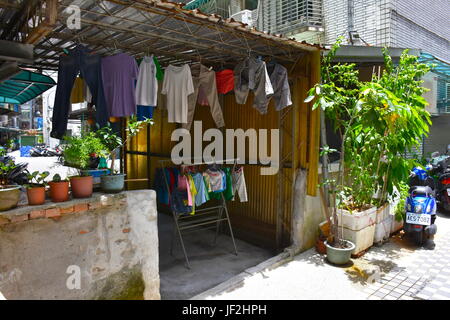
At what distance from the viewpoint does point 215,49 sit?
509 centimetres

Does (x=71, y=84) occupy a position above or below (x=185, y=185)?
above

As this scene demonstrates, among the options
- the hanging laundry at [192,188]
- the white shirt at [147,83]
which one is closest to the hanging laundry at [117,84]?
the white shirt at [147,83]

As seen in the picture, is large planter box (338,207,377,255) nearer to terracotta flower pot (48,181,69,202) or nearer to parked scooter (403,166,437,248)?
parked scooter (403,166,437,248)

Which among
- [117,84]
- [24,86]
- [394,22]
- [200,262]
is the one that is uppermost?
[394,22]

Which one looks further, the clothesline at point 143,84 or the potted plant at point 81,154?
the clothesline at point 143,84

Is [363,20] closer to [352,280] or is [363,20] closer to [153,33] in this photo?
[153,33]

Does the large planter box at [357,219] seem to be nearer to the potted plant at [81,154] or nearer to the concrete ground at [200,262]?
the concrete ground at [200,262]

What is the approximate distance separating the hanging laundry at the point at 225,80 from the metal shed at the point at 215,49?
363mm

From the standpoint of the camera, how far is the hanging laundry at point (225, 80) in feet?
18.5

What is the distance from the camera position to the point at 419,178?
22.6ft

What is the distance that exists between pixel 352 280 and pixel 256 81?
11.5 ft

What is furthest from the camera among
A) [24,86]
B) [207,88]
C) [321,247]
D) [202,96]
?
[24,86]

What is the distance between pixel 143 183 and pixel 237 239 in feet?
11.2

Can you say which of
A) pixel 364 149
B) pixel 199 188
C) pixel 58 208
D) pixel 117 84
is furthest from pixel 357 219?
pixel 58 208
